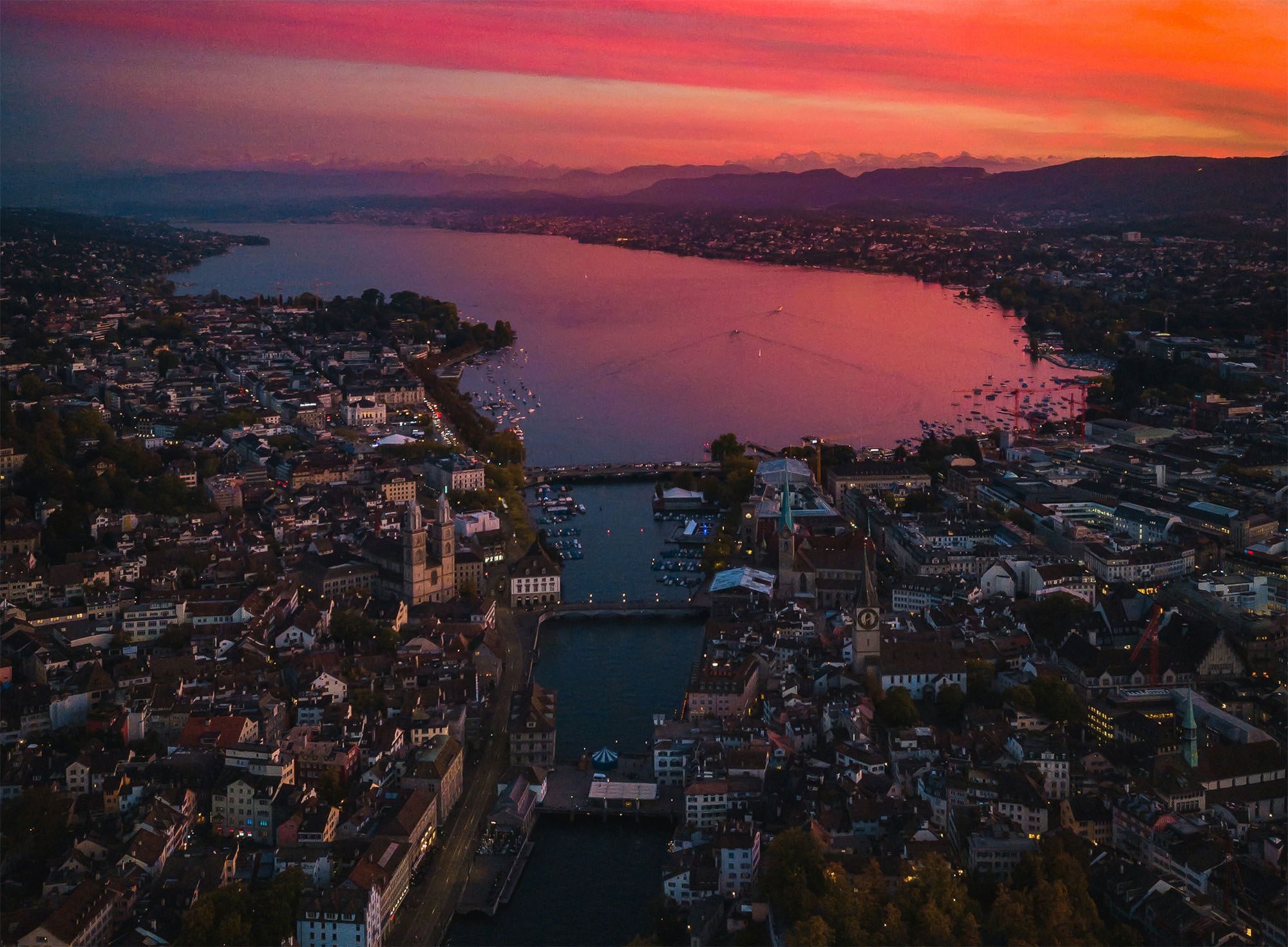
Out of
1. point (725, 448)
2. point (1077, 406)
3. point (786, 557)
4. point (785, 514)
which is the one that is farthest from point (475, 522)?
point (1077, 406)

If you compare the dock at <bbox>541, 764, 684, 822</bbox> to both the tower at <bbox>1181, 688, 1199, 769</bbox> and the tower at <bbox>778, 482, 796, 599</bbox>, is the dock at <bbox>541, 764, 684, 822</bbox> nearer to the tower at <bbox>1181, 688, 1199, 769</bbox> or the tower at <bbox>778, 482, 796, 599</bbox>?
the tower at <bbox>1181, 688, 1199, 769</bbox>

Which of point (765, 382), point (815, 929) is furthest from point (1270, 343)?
point (815, 929)

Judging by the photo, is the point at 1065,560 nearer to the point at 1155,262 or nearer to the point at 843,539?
the point at 843,539

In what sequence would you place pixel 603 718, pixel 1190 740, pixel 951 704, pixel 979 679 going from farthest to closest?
pixel 603 718
pixel 979 679
pixel 951 704
pixel 1190 740

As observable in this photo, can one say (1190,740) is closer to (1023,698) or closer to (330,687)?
(1023,698)

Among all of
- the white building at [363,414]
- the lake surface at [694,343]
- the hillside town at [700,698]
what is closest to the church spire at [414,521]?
the hillside town at [700,698]
